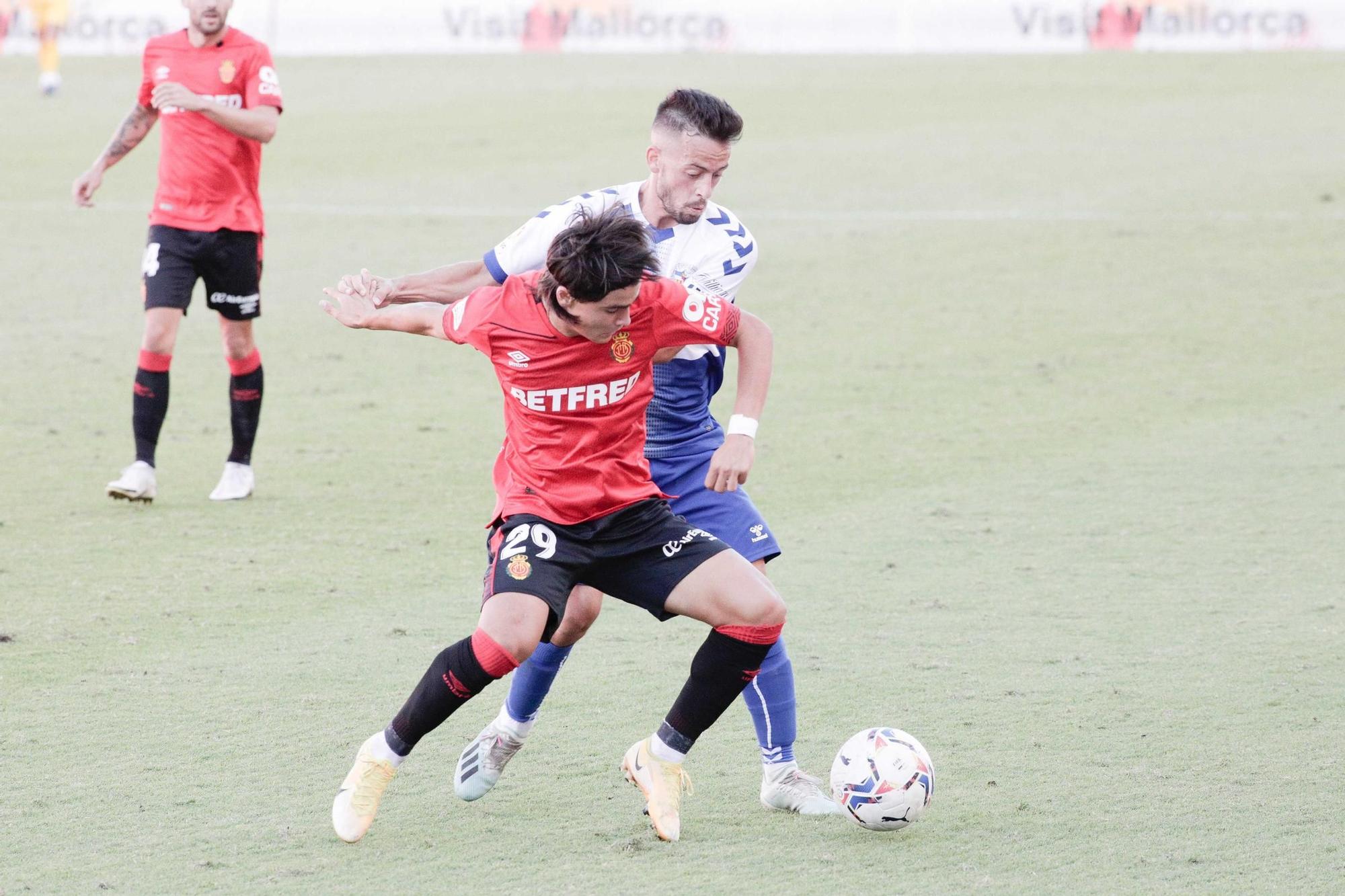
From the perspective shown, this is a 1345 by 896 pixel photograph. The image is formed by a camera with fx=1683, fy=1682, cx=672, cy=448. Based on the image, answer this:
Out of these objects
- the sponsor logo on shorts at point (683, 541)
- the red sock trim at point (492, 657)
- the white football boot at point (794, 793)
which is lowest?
the white football boot at point (794, 793)

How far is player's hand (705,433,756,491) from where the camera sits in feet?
13.4

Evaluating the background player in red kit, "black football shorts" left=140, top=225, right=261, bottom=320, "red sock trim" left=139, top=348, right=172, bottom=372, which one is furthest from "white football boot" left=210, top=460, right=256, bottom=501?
"black football shorts" left=140, top=225, right=261, bottom=320

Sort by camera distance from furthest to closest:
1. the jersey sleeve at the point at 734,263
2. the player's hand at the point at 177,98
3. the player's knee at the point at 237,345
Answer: the player's knee at the point at 237,345, the player's hand at the point at 177,98, the jersey sleeve at the point at 734,263

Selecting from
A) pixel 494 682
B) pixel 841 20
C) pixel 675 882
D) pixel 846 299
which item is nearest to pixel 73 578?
pixel 494 682

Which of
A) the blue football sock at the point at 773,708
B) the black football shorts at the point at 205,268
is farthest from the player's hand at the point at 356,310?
the black football shorts at the point at 205,268

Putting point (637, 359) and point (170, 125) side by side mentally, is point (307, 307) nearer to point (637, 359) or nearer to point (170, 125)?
point (170, 125)

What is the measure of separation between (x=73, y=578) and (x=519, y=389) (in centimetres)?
282

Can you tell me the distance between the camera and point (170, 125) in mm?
7562

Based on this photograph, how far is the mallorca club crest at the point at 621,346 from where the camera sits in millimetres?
4109

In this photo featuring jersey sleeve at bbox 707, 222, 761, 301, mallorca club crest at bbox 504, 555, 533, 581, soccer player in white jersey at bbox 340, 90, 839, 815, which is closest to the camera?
mallorca club crest at bbox 504, 555, 533, 581

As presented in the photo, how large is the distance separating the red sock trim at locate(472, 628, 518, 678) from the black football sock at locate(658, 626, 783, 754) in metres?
0.44

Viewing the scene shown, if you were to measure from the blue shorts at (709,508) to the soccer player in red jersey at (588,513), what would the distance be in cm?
21

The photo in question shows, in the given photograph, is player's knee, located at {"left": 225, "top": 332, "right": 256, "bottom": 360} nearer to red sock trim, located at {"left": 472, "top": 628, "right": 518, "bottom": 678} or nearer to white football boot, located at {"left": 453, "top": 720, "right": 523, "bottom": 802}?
white football boot, located at {"left": 453, "top": 720, "right": 523, "bottom": 802}

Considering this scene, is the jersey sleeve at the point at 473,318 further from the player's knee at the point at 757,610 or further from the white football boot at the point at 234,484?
the white football boot at the point at 234,484
